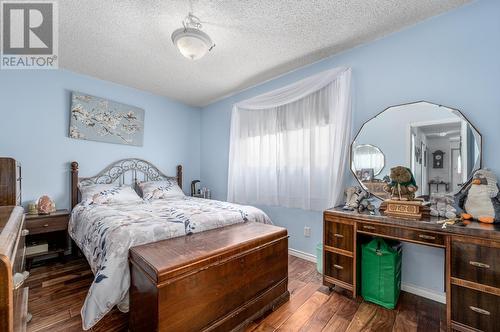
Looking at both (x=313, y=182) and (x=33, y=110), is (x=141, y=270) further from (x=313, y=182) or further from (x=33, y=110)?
(x=33, y=110)

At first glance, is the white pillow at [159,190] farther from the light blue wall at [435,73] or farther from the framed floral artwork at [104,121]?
the light blue wall at [435,73]

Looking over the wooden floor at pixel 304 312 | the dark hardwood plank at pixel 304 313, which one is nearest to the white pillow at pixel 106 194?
the wooden floor at pixel 304 312

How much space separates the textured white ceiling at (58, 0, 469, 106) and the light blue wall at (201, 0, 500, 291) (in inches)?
4.9

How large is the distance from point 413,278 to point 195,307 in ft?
6.52

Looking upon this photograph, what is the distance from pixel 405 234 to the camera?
5.47 ft

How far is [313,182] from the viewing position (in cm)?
267

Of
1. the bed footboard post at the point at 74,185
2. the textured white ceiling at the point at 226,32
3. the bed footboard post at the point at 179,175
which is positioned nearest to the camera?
the textured white ceiling at the point at 226,32

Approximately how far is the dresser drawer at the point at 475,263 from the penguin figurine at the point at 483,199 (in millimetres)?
282

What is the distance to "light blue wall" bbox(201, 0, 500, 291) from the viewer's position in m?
1.70

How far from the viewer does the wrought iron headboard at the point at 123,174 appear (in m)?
2.96

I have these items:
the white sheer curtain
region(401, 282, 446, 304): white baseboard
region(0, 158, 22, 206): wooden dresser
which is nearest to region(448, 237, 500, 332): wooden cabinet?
region(401, 282, 446, 304): white baseboard

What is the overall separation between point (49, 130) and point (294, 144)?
318 cm

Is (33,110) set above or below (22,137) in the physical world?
above

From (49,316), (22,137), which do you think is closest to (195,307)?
(49,316)
